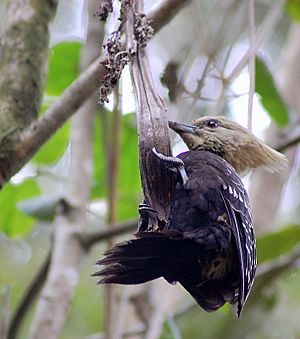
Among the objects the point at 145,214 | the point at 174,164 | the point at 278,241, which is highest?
the point at 174,164

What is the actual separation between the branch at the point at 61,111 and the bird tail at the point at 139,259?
646 mm

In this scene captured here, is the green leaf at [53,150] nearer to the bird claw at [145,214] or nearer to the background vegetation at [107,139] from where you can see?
the background vegetation at [107,139]

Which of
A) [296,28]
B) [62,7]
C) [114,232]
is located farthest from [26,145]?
A: [62,7]

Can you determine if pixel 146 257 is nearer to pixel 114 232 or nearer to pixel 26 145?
pixel 26 145

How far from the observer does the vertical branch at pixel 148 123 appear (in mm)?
2289

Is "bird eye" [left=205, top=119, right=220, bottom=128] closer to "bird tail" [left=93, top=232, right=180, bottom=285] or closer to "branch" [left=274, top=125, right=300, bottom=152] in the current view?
"branch" [left=274, top=125, right=300, bottom=152]

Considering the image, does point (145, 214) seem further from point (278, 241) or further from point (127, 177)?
point (127, 177)

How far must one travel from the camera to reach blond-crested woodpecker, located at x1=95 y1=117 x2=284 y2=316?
228cm

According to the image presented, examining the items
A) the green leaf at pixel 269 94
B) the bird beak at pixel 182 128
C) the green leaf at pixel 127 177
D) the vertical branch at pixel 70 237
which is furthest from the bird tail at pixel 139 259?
the green leaf at pixel 127 177

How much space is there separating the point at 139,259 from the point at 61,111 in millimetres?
719

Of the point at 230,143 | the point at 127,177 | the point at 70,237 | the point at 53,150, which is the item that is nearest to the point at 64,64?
the point at 53,150

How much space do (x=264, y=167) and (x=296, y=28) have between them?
7.13ft

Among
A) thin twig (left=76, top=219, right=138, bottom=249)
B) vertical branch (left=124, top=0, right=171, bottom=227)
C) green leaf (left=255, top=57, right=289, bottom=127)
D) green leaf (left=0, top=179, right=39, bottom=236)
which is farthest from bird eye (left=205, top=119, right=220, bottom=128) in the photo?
green leaf (left=0, top=179, right=39, bottom=236)

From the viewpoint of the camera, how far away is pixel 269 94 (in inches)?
144
